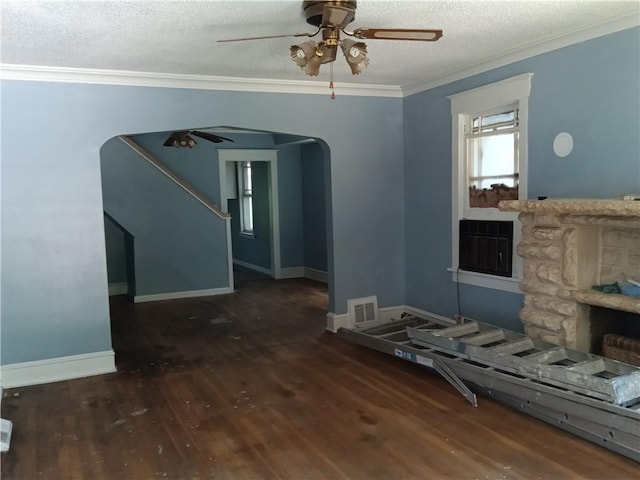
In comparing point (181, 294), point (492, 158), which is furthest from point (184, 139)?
point (492, 158)

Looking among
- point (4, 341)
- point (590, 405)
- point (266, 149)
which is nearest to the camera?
point (590, 405)

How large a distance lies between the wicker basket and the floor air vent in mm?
2534

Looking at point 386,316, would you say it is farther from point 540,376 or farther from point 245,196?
point 245,196

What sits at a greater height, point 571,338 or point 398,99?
point 398,99

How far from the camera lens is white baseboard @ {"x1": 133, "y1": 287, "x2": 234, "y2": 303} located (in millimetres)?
7609

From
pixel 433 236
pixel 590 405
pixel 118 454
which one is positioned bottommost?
pixel 118 454

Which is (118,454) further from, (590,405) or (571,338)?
(571,338)

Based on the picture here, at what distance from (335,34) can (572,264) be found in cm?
221

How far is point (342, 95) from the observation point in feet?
18.1

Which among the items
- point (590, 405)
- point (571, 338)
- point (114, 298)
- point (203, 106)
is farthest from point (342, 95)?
point (114, 298)

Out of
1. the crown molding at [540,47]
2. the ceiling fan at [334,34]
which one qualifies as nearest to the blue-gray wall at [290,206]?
the crown molding at [540,47]

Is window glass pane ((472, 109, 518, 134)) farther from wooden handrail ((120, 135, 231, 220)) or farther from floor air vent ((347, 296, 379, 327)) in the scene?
wooden handrail ((120, 135, 231, 220))

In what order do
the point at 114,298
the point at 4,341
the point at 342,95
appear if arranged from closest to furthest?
the point at 4,341 → the point at 342,95 → the point at 114,298

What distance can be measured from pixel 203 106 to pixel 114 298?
13.9ft
